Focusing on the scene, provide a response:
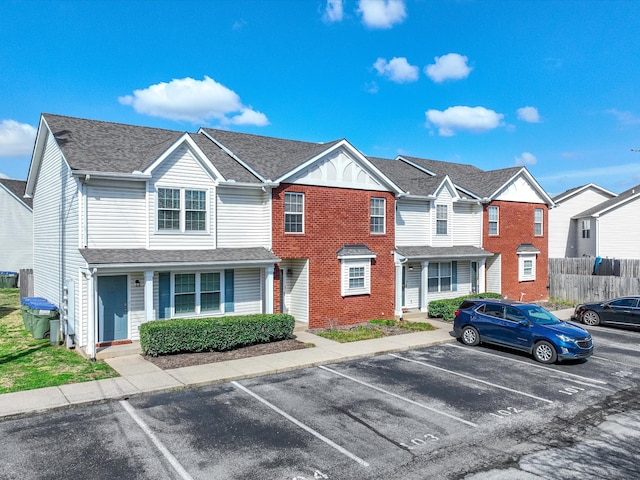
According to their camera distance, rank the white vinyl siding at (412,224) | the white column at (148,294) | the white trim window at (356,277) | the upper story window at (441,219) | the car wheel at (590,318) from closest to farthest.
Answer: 1. the white column at (148,294)
2. the white trim window at (356,277)
3. the car wheel at (590,318)
4. the white vinyl siding at (412,224)
5. the upper story window at (441,219)

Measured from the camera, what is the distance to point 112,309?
15875 millimetres

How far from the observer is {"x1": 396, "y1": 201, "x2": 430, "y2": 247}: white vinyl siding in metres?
23.8

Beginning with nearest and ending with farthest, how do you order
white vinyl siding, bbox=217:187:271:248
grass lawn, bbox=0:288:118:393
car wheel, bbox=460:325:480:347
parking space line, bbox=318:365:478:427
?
parking space line, bbox=318:365:478:427 < grass lawn, bbox=0:288:118:393 < car wheel, bbox=460:325:480:347 < white vinyl siding, bbox=217:187:271:248

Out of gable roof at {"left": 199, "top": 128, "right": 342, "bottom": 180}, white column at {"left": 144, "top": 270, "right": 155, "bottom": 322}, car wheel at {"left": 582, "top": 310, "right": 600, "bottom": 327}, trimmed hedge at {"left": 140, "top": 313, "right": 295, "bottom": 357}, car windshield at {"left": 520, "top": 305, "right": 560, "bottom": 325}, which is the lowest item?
car wheel at {"left": 582, "top": 310, "right": 600, "bottom": 327}

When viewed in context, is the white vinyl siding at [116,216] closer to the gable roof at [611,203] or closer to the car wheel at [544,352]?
the car wheel at [544,352]

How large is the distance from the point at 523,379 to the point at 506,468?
19.1 feet

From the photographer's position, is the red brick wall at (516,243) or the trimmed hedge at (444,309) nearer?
the trimmed hedge at (444,309)

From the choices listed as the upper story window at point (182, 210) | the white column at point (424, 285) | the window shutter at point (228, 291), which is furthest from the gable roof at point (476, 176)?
the upper story window at point (182, 210)

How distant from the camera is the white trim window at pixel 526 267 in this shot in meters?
28.1

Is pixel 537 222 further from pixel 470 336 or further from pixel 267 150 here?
pixel 267 150

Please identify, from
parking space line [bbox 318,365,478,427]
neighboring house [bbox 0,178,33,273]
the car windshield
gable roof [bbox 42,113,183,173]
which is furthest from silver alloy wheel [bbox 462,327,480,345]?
neighboring house [bbox 0,178,33,273]

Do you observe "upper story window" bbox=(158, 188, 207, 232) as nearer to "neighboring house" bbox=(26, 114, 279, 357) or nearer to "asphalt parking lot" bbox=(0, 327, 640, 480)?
"neighboring house" bbox=(26, 114, 279, 357)

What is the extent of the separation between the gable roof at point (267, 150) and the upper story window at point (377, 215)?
11.4ft

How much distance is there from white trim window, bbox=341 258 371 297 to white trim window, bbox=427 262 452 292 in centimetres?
513
